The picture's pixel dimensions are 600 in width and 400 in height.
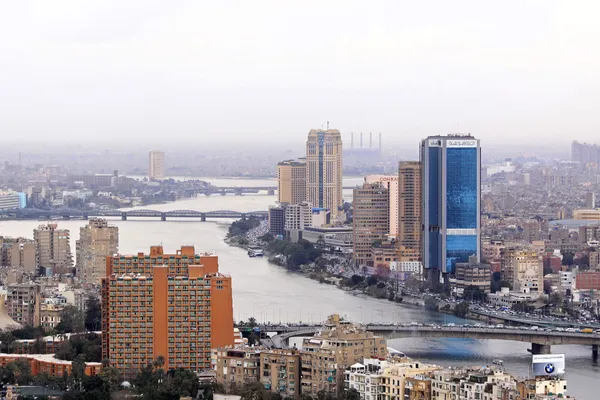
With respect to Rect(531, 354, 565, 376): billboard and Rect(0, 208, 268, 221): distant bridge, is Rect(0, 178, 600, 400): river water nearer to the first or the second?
Rect(531, 354, 565, 376): billboard

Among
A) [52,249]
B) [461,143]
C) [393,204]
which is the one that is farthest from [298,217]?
[52,249]

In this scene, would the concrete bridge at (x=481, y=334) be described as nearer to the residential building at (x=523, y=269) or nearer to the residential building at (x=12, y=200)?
the residential building at (x=523, y=269)

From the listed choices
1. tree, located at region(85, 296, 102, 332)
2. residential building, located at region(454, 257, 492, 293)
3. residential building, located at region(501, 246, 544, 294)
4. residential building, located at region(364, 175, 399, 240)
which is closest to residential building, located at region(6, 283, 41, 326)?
tree, located at region(85, 296, 102, 332)

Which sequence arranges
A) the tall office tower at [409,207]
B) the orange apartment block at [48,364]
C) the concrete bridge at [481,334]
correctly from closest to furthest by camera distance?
the orange apartment block at [48,364] < the concrete bridge at [481,334] < the tall office tower at [409,207]

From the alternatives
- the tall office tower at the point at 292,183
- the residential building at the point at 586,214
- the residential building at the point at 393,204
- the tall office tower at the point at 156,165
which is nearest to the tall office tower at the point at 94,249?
the residential building at the point at 393,204

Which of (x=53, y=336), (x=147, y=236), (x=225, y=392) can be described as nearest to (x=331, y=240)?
(x=147, y=236)

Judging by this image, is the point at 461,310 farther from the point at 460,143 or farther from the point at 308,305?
the point at 460,143

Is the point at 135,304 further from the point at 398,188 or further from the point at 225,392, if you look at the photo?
the point at 398,188

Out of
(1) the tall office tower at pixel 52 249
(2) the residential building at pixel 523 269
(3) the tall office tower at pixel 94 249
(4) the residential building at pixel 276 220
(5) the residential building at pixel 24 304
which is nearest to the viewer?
(5) the residential building at pixel 24 304
